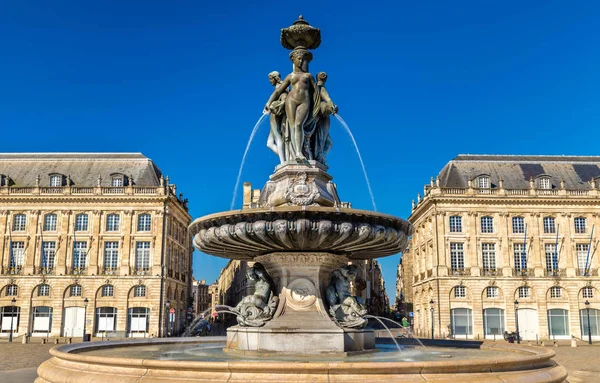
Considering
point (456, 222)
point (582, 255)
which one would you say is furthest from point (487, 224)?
point (582, 255)

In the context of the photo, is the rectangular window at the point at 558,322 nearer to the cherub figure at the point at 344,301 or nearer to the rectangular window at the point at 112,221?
the rectangular window at the point at 112,221

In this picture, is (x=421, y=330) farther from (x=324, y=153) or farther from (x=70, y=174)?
(x=324, y=153)

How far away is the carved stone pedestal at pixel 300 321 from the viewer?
9.76m

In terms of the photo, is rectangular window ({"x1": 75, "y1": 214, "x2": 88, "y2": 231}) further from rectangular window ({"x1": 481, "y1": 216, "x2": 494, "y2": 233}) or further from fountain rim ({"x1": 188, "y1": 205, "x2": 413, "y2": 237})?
fountain rim ({"x1": 188, "y1": 205, "x2": 413, "y2": 237})

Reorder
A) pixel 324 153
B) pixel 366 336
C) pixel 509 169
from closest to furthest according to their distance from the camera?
pixel 366 336
pixel 324 153
pixel 509 169

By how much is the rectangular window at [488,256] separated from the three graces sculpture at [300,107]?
45172 millimetres

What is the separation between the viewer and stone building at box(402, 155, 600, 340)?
52.6 m

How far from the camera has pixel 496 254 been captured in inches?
2130

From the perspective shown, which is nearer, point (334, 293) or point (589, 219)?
point (334, 293)

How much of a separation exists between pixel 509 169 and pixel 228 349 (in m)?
51.7

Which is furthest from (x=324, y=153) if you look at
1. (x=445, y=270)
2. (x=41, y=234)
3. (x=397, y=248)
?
→ (x=41, y=234)

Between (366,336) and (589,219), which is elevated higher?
(589,219)

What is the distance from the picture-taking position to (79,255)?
53.1 m

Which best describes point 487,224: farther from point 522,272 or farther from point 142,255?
point 142,255
